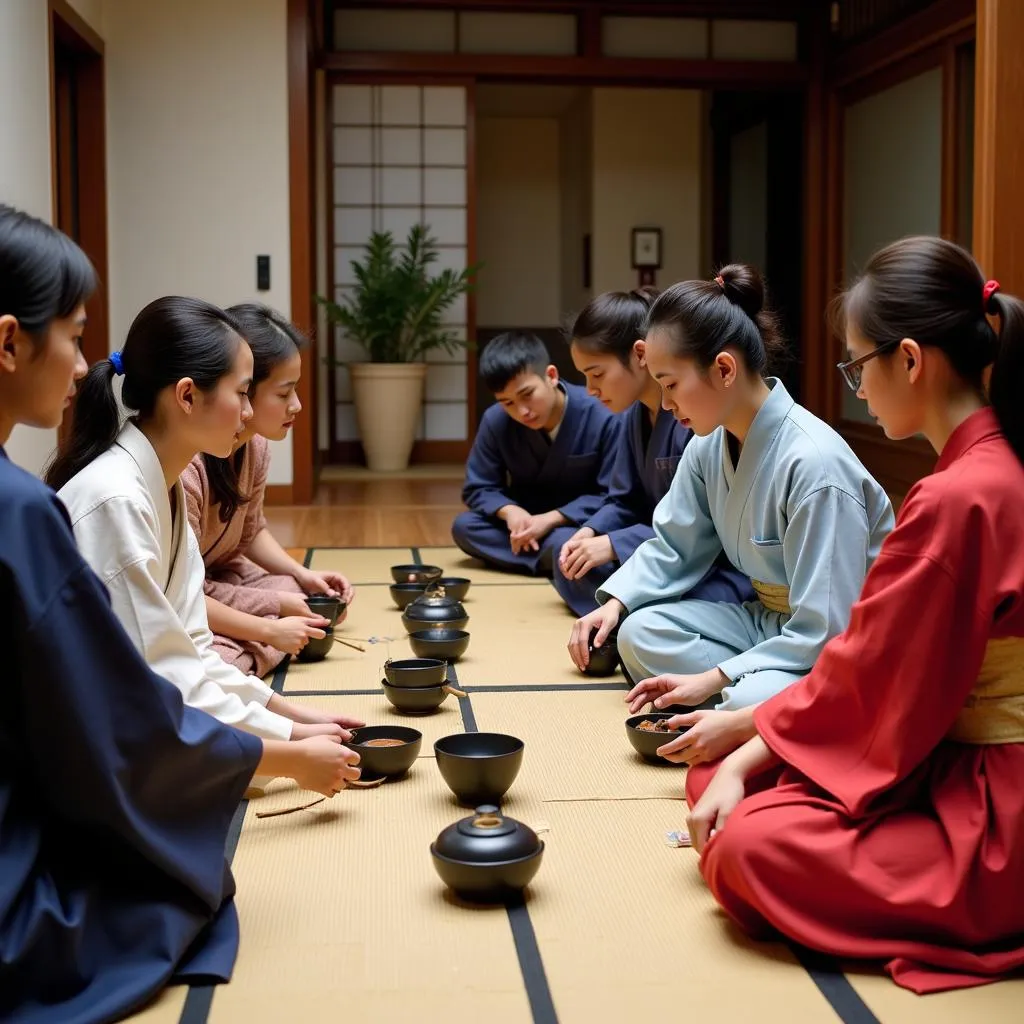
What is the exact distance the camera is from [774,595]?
2760 mm

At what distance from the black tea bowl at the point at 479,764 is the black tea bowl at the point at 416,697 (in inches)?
20.4

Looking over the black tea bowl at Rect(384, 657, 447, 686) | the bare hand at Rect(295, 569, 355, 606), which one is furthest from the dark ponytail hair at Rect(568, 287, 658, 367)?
the black tea bowl at Rect(384, 657, 447, 686)

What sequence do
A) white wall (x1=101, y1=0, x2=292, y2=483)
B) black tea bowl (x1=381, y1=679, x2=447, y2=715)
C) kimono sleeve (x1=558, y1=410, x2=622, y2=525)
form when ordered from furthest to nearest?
white wall (x1=101, y1=0, x2=292, y2=483) → kimono sleeve (x1=558, y1=410, x2=622, y2=525) → black tea bowl (x1=381, y1=679, x2=447, y2=715)

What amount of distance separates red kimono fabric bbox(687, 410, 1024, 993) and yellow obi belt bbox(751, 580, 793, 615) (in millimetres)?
913

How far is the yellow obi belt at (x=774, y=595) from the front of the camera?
8.89ft

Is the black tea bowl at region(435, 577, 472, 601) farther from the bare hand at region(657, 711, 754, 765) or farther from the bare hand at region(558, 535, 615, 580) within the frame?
the bare hand at region(657, 711, 754, 765)

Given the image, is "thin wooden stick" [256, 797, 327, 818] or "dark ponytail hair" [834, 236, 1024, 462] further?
"thin wooden stick" [256, 797, 327, 818]

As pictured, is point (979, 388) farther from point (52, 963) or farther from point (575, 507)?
point (575, 507)

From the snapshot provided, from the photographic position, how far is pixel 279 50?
6.76 meters

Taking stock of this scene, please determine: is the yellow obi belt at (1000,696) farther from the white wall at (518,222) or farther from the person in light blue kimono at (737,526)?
the white wall at (518,222)

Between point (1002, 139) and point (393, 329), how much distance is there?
4.67 m

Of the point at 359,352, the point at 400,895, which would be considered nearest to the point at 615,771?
the point at 400,895

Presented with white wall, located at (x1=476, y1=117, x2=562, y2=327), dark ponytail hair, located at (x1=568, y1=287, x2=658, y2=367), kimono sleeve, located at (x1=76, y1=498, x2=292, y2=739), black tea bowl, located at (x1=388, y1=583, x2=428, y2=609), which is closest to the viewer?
kimono sleeve, located at (x1=76, y1=498, x2=292, y2=739)

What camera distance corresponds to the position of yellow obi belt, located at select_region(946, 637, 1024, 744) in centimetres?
174
